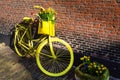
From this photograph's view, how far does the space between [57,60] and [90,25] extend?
129 centimetres

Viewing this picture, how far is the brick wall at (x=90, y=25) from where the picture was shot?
4.89 meters

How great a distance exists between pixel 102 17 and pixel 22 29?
7.90ft

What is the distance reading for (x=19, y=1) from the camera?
21.9 ft

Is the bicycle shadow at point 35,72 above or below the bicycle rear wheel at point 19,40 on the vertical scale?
below

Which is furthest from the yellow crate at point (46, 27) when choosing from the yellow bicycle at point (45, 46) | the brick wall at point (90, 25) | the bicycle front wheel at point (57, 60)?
the brick wall at point (90, 25)

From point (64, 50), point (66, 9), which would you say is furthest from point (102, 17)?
point (64, 50)

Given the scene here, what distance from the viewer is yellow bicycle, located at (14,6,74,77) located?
5109mm

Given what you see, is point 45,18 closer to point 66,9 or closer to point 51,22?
point 51,22

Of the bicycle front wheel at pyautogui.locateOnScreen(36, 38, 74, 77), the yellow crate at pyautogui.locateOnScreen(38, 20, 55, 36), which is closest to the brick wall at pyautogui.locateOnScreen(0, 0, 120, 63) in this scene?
the bicycle front wheel at pyautogui.locateOnScreen(36, 38, 74, 77)

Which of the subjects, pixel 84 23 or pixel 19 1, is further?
pixel 19 1

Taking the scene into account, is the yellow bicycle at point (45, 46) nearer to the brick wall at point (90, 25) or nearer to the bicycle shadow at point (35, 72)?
the bicycle shadow at point (35, 72)

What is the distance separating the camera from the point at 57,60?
567 centimetres

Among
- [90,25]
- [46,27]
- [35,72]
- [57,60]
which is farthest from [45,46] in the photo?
[90,25]

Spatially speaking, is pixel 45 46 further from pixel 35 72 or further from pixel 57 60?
pixel 35 72
